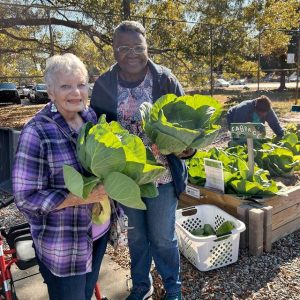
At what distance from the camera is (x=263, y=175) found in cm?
332

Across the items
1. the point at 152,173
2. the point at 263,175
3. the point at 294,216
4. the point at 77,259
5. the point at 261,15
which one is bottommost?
the point at 294,216

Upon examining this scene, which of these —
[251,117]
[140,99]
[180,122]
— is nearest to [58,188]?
[180,122]

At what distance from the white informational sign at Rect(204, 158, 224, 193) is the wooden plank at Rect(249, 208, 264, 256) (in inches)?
15.6

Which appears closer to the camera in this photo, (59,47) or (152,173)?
(152,173)

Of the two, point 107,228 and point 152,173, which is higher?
point 152,173

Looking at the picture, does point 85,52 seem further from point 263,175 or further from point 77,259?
point 77,259

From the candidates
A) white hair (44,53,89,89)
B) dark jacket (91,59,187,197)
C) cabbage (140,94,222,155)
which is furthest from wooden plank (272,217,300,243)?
white hair (44,53,89,89)

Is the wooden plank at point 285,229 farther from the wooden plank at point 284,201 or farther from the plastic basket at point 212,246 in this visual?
the plastic basket at point 212,246

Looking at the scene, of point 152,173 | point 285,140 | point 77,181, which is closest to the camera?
point 77,181

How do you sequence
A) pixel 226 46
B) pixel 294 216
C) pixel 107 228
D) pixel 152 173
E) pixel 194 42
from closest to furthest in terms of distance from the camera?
pixel 152 173 < pixel 107 228 < pixel 294 216 < pixel 194 42 < pixel 226 46

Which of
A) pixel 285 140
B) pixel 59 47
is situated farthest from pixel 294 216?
pixel 59 47

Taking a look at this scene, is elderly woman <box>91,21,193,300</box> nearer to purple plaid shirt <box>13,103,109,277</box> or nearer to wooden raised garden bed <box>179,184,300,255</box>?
purple plaid shirt <box>13,103,109,277</box>

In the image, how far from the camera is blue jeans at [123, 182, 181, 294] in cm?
209

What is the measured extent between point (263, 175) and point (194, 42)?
7.36 meters
